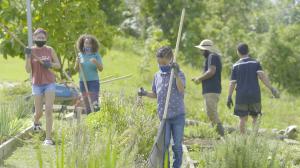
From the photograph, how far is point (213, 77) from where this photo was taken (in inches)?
397

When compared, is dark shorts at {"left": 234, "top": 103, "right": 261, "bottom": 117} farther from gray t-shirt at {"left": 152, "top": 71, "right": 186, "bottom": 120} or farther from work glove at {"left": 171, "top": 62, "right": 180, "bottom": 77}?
work glove at {"left": 171, "top": 62, "right": 180, "bottom": 77}

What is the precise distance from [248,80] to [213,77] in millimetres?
579

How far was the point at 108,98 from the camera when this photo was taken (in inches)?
326

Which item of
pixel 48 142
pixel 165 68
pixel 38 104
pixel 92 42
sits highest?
pixel 92 42

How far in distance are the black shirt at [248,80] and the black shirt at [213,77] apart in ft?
0.99

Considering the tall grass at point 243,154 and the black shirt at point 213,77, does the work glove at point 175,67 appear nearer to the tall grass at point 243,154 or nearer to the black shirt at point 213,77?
the tall grass at point 243,154

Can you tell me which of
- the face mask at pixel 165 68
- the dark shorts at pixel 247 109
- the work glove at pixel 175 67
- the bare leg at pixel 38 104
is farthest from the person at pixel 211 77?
the work glove at pixel 175 67

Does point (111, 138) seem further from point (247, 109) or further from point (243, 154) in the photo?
point (247, 109)

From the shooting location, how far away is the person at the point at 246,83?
31.9 ft

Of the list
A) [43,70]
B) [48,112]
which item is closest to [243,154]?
[48,112]

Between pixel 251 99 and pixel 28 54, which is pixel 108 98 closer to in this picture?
pixel 28 54

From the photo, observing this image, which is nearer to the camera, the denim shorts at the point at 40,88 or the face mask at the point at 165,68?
the face mask at the point at 165,68

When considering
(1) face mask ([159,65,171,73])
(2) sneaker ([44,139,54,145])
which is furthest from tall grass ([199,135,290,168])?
(2) sneaker ([44,139,54,145])

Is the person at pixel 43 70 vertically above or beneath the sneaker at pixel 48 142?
above
